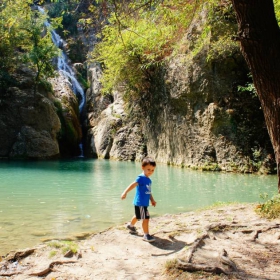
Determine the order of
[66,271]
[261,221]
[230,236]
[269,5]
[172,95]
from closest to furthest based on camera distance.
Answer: [66,271] < [269,5] < [230,236] < [261,221] < [172,95]

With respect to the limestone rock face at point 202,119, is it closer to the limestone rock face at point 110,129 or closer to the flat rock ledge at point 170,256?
the limestone rock face at point 110,129

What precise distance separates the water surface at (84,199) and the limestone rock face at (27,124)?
1240 centimetres

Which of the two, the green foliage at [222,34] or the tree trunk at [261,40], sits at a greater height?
the green foliage at [222,34]

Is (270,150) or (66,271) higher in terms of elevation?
(270,150)

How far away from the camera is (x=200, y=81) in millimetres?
16484

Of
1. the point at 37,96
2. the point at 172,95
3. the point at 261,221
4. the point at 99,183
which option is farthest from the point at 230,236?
the point at 37,96

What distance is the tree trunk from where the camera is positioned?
4.00 meters

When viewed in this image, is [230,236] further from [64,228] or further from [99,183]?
[99,183]

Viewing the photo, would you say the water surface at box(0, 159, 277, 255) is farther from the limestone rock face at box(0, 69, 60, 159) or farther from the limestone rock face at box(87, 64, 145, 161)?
the limestone rock face at box(0, 69, 60, 159)

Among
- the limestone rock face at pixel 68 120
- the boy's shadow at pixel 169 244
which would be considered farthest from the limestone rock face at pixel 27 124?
the boy's shadow at pixel 169 244

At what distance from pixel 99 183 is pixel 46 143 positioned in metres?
15.0

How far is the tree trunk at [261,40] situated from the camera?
400 cm

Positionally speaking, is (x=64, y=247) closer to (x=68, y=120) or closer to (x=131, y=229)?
(x=131, y=229)

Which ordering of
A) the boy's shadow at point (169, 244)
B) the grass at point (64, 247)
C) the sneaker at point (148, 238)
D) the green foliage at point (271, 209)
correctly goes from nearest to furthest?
the grass at point (64, 247) → the boy's shadow at point (169, 244) → the sneaker at point (148, 238) → the green foliage at point (271, 209)
